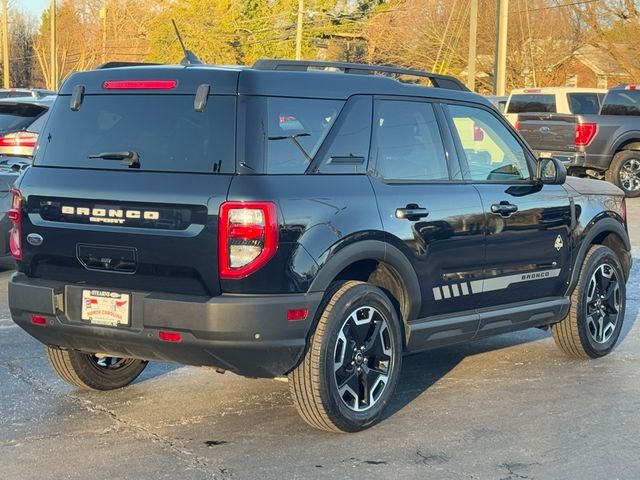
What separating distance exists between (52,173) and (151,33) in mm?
59949

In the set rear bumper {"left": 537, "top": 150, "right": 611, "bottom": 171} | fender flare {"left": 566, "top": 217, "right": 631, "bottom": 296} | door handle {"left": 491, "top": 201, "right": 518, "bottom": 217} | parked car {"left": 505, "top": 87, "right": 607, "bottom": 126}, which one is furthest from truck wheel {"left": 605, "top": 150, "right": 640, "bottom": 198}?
door handle {"left": 491, "top": 201, "right": 518, "bottom": 217}

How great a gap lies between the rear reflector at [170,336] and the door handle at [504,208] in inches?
87.0

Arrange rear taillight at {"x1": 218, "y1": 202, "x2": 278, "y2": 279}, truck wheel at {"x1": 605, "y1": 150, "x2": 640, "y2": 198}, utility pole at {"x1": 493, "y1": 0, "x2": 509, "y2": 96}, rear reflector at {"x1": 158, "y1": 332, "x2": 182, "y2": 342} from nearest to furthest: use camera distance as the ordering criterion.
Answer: rear taillight at {"x1": 218, "y1": 202, "x2": 278, "y2": 279} → rear reflector at {"x1": 158, "y1": 332, "x2": 182, "y2": 342} → truck wheel at {"x1": 605, "y1": 150, "x2": 640, "y2": 198} → utility pole at {"x1": 493, "y1": 0, "x2": 509, "y2": 96}

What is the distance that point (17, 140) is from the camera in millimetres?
14445

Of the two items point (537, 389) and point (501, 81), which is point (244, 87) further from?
point (501, 81)

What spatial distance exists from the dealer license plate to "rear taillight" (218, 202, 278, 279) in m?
0.57

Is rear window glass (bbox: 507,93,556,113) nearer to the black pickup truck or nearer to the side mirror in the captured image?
the black pickup truck

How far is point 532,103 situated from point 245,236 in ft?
60.2

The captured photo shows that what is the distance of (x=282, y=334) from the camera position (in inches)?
198

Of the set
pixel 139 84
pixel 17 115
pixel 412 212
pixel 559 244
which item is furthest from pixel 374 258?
pixel 17 115

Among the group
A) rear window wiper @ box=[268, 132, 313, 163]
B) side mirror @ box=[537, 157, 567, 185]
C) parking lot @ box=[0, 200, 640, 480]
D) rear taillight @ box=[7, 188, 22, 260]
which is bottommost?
parking lot @ box=[0, 200, 640, 480]

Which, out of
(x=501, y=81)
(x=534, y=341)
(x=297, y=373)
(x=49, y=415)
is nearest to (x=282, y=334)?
(x=297, y=373)

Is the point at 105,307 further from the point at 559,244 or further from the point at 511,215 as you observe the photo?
the point at 559,244

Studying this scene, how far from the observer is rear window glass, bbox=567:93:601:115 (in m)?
21.8
